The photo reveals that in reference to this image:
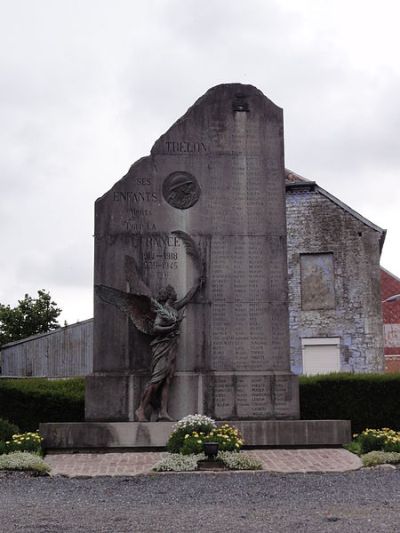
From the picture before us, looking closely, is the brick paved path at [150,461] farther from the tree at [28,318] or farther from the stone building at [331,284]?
the tree at [28,318]

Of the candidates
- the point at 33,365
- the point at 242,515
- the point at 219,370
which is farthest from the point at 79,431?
the point at 33,365

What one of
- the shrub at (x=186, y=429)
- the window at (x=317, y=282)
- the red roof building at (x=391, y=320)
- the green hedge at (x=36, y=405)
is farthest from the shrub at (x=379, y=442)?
the red roof building at (x=391, y=320)

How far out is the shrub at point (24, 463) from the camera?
1130 cm

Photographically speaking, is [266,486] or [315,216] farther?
[315,216]

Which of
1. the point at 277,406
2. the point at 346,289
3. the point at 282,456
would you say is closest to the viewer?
the point at 282,456

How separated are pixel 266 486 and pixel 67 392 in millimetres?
7167

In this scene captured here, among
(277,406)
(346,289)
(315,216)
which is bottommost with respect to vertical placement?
(277,406)

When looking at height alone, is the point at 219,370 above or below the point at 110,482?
above

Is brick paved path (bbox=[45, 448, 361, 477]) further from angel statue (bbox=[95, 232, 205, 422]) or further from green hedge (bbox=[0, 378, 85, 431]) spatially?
green hedge (bbox=[0, 378, 85, 431])

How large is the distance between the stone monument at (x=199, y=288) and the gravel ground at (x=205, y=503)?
300 cm

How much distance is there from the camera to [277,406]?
1419 centimetres

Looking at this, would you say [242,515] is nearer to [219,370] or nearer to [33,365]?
[219,370]

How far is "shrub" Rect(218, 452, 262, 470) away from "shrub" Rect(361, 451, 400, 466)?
1666 millimetres

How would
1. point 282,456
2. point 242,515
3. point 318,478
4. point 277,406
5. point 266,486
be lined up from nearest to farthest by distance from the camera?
point 242,515, point 266,486, point 318,478, point 282,456, point 277,406
